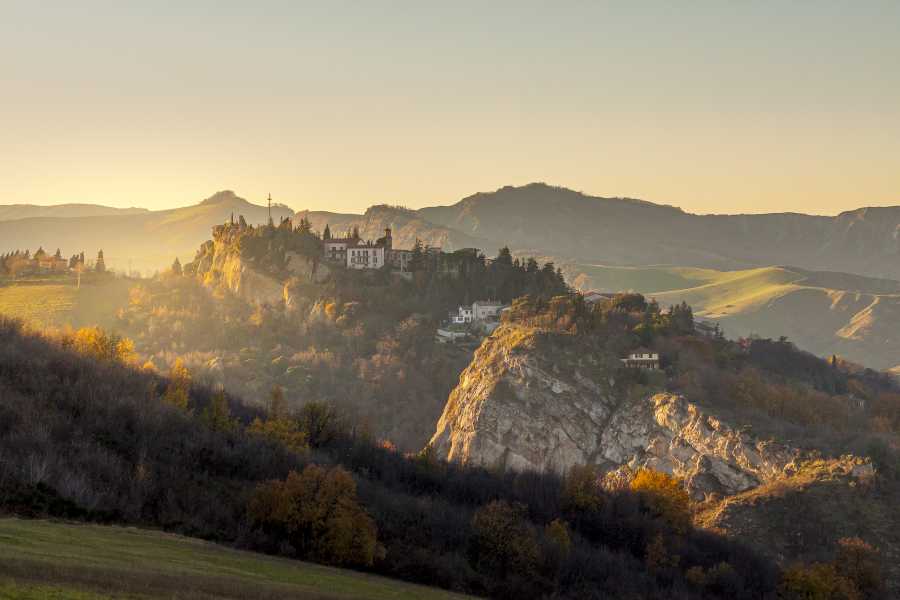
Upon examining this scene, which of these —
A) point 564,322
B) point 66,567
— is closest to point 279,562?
point 66,567

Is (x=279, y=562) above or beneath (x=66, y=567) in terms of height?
beneath

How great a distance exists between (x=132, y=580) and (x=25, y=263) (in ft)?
556

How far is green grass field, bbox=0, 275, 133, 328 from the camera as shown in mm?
148250

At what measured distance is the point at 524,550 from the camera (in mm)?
44906

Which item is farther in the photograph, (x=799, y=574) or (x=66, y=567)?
(x=799, y=574)

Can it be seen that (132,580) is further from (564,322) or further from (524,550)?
(564,322)

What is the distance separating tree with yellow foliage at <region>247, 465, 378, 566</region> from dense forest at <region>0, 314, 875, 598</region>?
0.07 metres

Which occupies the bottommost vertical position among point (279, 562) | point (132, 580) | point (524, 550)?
point (524, 550)

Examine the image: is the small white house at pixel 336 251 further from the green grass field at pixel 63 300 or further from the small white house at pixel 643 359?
the small white house at pixel 643 359

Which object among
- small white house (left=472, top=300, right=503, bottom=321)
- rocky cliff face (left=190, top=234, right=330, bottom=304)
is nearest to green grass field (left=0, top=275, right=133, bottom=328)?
rocky cliff face (left=190, top=234, right=330, bottom=304)

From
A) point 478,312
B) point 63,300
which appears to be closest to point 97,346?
point 478,312

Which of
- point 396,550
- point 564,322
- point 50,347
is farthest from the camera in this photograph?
point 564,322

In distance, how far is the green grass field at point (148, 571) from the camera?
20578mm

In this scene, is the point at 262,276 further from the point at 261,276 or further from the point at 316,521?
the point at 316,521
